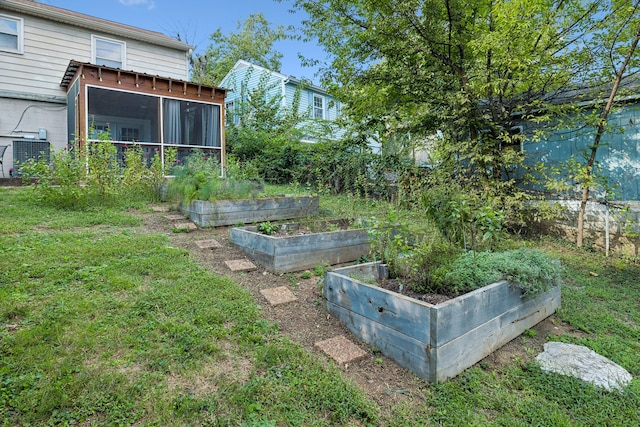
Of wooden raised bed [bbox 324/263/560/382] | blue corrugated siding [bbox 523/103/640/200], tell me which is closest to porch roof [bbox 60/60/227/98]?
wooden raised bed [bbox 324/263/560/382]

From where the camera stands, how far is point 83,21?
9.72 m

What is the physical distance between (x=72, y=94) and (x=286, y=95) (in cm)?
837

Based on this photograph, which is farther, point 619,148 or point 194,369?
point 619,148

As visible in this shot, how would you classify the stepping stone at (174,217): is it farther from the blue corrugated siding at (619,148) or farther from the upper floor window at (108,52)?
the upper floor window at (108,52)

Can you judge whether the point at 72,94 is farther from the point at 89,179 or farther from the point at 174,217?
the point at 174,217

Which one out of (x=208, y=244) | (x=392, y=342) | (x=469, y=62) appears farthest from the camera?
(x=469, y=62)

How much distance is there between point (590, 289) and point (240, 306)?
3.68 metres

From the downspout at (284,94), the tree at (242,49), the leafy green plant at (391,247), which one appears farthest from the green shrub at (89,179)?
the tree at (242,49)

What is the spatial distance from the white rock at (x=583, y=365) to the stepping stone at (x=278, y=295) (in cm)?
186

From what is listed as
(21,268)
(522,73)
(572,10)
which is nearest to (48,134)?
(21,268)

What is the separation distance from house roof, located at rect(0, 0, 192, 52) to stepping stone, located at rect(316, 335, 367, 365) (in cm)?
1169

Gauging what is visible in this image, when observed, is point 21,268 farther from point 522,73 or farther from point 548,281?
point 522,73

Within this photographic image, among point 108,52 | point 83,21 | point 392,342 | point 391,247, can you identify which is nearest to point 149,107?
point 108,52

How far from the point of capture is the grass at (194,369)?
1670 millimetres
